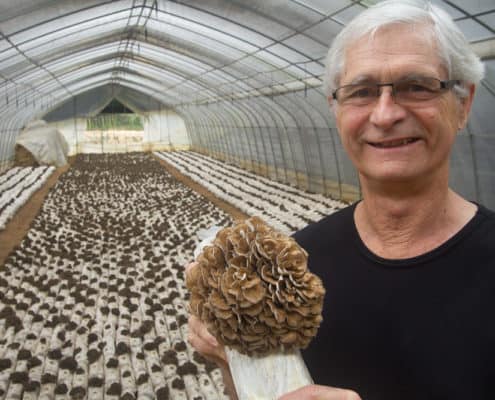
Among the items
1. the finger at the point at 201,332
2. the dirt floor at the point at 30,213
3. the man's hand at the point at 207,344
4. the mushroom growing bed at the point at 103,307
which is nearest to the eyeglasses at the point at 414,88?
the man's hand at the point at 207,344

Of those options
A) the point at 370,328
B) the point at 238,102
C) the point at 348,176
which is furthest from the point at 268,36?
the point at 370,328

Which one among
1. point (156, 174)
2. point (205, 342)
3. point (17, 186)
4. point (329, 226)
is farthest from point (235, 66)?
point (205, 342)

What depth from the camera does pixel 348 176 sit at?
16.2 meters

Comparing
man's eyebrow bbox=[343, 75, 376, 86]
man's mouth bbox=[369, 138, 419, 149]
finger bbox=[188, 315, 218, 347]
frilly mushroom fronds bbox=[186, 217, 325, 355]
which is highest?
man's eyebrow bbox=[343, 75, 376, 86]

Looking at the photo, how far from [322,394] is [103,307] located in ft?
25.2

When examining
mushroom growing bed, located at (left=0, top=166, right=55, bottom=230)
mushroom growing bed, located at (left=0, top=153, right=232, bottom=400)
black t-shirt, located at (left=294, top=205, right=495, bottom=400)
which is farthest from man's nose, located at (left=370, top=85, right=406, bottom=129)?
mushroom growing bed, located at (left=0, top=166, right=55, bottom=230)

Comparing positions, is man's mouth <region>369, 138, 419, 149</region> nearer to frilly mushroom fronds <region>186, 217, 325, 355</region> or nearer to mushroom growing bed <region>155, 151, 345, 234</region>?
frilly mushroom fronds <region>186, 217, 325, 355</region>

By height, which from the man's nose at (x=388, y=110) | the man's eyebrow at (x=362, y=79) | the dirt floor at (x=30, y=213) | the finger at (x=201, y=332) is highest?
the man's eyebrow at (x=362, y=79)

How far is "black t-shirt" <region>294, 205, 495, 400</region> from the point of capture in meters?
1.68

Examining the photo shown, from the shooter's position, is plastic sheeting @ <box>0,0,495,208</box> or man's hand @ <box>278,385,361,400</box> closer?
man's hand @ <box>278,385,361,400</box>

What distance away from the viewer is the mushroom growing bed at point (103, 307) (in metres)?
6.25

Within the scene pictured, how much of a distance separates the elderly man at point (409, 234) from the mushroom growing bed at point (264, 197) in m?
10.4

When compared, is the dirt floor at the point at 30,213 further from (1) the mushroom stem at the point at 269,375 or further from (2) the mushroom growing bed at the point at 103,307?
(1) the mushroom stem at the point at 269,375

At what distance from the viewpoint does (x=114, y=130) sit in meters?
40.3
